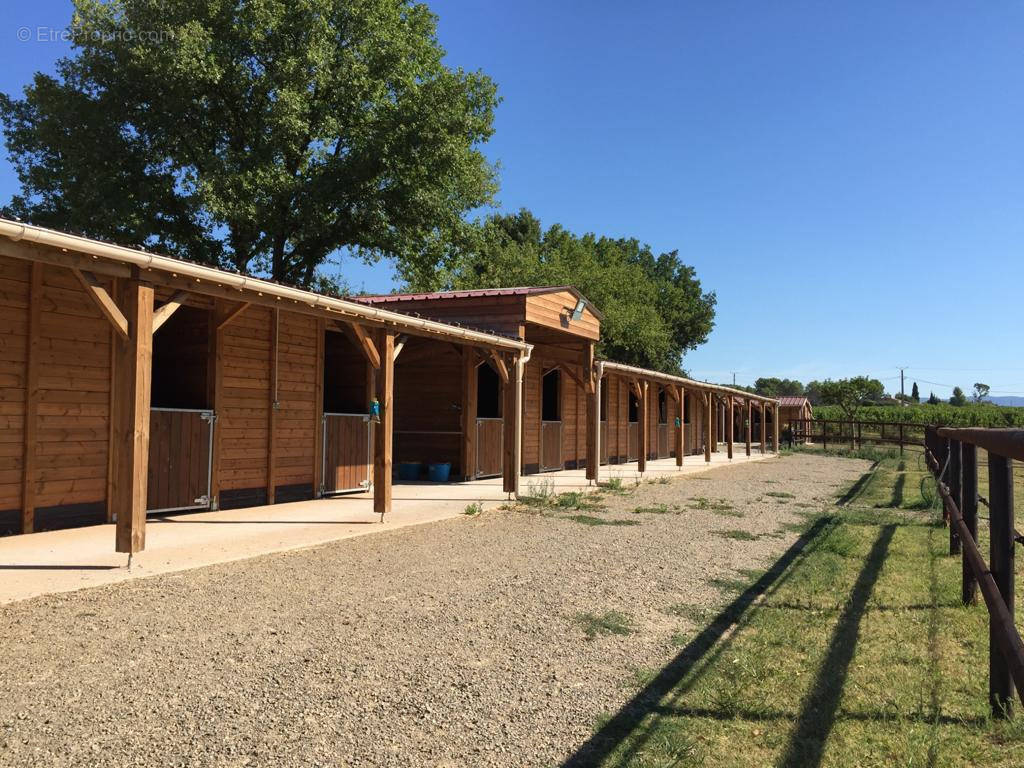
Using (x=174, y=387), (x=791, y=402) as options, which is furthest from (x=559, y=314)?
(x=791, y=402)

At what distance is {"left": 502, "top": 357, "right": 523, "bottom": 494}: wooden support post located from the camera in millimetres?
11102

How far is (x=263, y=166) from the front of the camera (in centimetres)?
1822

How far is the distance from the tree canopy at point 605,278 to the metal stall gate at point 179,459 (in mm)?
14625

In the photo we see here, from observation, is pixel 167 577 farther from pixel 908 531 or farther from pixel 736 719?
pixel 908 531

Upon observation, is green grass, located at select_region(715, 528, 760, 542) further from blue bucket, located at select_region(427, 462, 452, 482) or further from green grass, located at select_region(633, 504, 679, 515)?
blue bucket, located at select_region(427, 462, 452, 482)

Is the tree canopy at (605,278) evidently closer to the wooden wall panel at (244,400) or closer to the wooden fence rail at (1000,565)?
the wooden wall panel at (244,400)

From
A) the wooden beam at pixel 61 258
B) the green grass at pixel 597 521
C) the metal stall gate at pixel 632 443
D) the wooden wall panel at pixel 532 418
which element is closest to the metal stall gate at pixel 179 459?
the wooden beam at pixel 61 258

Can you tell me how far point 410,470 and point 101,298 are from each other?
8.67 metres

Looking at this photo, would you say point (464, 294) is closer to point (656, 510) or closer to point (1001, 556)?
point (656, 510)

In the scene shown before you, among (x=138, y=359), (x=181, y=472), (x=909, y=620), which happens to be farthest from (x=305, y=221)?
(x=909, y=620)

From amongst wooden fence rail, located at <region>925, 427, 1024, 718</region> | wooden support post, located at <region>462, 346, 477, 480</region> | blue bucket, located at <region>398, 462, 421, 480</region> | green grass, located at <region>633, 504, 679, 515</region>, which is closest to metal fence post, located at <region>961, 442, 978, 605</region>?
wooden fence rail, located at <region>925, 427, 1024, 718</region>

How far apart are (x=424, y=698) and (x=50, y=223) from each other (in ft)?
71.9

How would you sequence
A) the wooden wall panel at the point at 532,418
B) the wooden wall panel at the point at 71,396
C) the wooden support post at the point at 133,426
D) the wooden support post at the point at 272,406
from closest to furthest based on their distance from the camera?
the wooden support post at the point at 133,426 < the wooden wall panel at the point at 71,396 < the wooden support post at the point at 272,406 < the wooden wall panel at the point at 532,418

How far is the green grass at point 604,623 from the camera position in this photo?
4.37 metres
